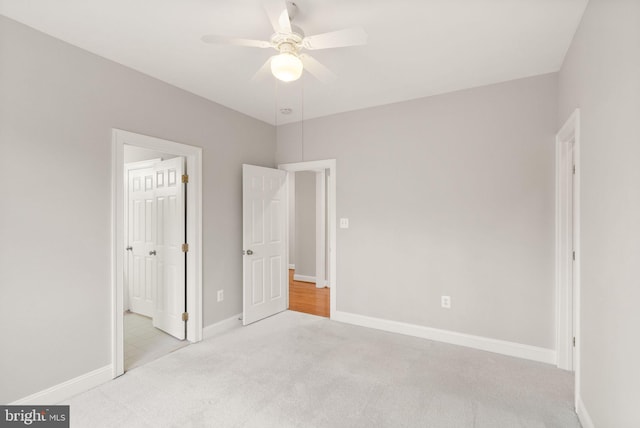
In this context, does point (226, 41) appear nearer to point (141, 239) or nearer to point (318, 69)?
point (318, 69)

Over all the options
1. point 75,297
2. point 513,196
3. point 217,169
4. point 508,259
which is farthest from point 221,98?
point 508,259

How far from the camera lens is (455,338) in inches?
125

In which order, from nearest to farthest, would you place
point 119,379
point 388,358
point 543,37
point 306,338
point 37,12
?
point 37,12 < point 543,37 < point 119,379 < point 388,358 < point 306,338

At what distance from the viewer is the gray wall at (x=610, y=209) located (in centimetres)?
127

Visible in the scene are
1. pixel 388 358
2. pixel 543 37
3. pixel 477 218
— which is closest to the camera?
pixel 543 37

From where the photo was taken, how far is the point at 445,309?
3.23m

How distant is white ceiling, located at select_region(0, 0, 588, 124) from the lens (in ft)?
6.18

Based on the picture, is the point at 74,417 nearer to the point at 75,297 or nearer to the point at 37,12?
the point at 75,297

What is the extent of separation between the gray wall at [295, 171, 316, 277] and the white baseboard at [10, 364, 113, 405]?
13.1 feet

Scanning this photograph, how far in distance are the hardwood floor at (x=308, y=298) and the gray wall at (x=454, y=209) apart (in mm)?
659

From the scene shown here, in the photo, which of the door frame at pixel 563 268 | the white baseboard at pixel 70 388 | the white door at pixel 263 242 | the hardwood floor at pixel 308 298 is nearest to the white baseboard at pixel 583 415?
the door frame at pixel 563 268

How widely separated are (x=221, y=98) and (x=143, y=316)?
2.97 meters

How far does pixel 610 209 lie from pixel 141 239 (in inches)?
174

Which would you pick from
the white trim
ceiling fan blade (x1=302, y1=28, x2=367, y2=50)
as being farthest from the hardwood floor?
ceiling fan blade (x1=302, y1=28, x2=367, y2=50)
